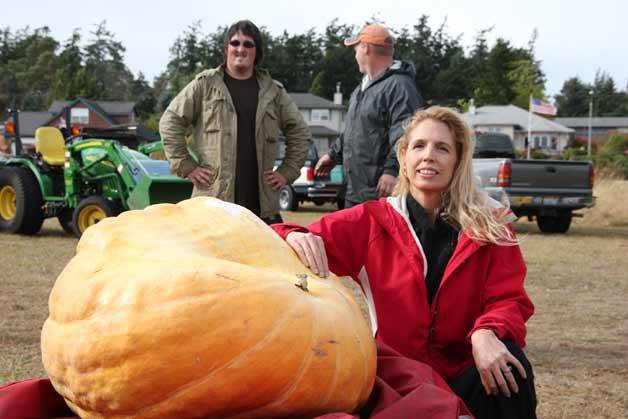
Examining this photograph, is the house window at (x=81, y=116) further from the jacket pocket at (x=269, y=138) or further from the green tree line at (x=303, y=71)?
the jacket pocket at (x=269, y=138)

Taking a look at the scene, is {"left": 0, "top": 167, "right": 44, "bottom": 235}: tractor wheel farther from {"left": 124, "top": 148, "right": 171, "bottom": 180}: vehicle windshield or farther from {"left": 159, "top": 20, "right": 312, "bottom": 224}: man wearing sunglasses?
{"left": 159, "top": 20, "right": 312, "bottom": 224}: man wearing sunglasses

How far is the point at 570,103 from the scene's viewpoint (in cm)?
11206

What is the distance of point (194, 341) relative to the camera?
1.66 metres

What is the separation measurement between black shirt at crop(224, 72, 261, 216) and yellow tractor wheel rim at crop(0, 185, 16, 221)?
7.87m

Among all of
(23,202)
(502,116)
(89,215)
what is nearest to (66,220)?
(23,202)

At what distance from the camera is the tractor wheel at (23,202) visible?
10.5 metres

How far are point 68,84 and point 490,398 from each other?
81111 millimetres

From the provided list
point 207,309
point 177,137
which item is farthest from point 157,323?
point 177,137

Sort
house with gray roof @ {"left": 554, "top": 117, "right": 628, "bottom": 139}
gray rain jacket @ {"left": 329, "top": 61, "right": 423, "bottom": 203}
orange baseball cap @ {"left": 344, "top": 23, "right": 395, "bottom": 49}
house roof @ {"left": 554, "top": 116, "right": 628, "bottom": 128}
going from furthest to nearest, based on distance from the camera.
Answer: house roof @ {"left": 554, "top": 116, "right": 628, "bottom": 128} → house with gray roof @ {"left": 554, "top": 117, "right": 628, "bottom": 139} → orange baseball cap @ {"left": 344, "top": 23, "right": 395, "bottom": 49} → gray rain jacket @ {"left": 329, "top": 61, "right": 423, "bottom": 203}

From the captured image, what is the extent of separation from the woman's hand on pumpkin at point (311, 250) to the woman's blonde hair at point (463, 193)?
0.52 metres

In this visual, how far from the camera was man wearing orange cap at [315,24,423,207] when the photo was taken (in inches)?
182

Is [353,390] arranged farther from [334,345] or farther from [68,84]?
[68,84]

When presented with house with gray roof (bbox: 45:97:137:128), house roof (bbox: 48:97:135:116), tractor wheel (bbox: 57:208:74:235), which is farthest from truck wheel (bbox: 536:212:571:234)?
house roof (bbox: 48:97:135:116)

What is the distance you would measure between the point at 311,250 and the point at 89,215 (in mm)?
8285
